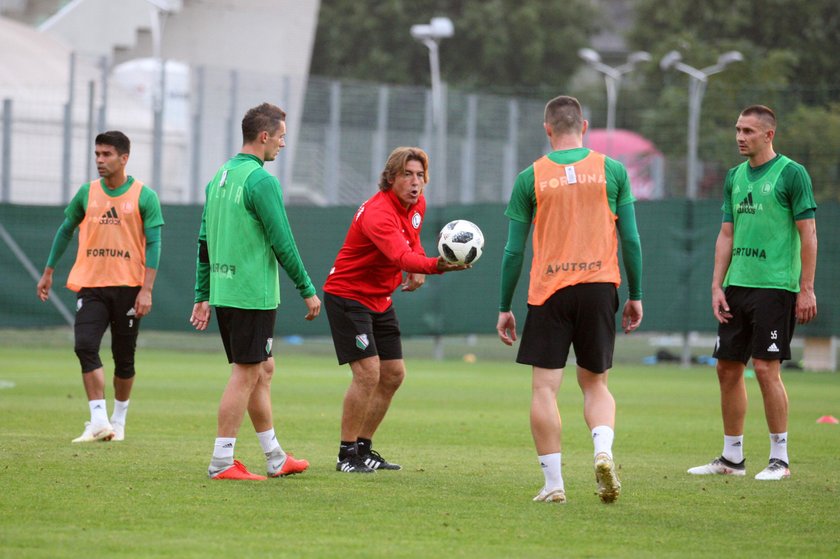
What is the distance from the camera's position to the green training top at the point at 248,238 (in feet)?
27.0

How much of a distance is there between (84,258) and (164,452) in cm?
202

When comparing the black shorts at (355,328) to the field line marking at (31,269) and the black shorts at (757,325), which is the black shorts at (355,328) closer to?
the black shorts at (757,325)

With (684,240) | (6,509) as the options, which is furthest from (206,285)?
(684,240)

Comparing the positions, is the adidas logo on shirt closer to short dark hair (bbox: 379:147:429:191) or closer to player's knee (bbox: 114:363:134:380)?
player's knee (bbox: 114:363:134:380)

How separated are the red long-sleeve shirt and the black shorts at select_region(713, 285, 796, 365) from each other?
2.13 metres

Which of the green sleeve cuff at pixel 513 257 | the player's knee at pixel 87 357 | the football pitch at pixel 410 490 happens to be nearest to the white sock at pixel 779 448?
the football pitch at pixel 410 490

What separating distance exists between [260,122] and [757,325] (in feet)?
11.5

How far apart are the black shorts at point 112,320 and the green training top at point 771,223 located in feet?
15.4

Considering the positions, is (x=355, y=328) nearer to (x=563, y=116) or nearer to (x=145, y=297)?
(x=563, y=116)

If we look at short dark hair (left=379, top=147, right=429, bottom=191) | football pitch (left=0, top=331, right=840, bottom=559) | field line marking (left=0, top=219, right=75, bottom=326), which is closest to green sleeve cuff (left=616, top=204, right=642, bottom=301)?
football pitch (left=0, top=331, right=840, bottom=559)

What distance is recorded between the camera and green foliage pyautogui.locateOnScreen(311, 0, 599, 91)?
63156 mm

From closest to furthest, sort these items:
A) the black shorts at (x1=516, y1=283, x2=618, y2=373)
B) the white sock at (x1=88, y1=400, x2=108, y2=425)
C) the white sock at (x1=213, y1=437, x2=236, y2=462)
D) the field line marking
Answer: the black shorts at (x1=516, y1=283, x2=618, y2=373) → the white sock at (x1=213, y1=437, x2=236, y2=462) → the white sock at (x1=88, y1=400, x2=108, y2=425) → the field line marking

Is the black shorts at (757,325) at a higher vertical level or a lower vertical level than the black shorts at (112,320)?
higher

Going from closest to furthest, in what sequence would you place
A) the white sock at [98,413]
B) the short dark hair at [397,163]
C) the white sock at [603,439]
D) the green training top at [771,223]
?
the white sock at [603,439]
the short dark hair at [397,163]
the green training top at [771,223]
the white sock at [98,413]
